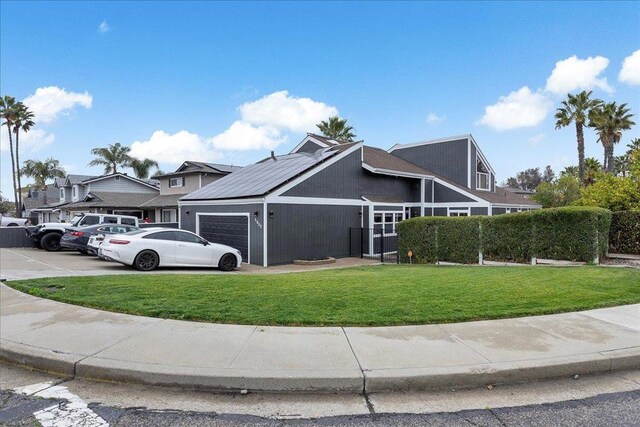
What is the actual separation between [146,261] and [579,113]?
40.8 m

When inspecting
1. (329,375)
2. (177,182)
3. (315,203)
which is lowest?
(329,375)

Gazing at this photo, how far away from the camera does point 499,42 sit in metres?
17.0

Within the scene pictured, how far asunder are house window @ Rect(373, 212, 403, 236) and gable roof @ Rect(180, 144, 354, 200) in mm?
4216

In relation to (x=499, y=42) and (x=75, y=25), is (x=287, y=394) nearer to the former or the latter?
(x=75, y=25)

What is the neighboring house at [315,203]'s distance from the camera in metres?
16.4

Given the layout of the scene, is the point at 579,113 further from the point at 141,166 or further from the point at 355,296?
the point at 141,166

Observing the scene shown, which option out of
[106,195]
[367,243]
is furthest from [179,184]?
[367,243]

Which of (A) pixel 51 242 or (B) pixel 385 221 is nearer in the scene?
(A) pixel 51 242

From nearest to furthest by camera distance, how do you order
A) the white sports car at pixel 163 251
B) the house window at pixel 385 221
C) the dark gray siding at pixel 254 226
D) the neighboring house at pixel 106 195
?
1. the white sports car at pixel 163 251
2. the dark gray siding at pixel 254 226
3. the house window at pixel 385 221
4. the neighboring house at pixel 106 195

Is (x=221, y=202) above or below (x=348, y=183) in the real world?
below

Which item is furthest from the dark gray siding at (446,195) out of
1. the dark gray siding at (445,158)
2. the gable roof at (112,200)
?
the gable roof at (112,200)

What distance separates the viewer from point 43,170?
52.0m

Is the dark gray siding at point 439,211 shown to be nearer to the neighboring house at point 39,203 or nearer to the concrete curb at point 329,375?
the concrete curb at point 329,375

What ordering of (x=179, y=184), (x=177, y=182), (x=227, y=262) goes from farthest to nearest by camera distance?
1. (x=177, y=182)
2. (x=179, y=184)
3. (x=227, y=262)
